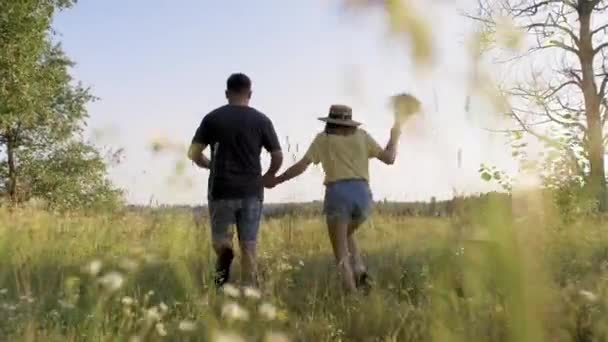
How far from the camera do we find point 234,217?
5.95m

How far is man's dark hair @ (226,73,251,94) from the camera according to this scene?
19.5 feet

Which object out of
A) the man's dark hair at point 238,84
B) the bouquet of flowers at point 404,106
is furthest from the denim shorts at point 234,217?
the bouquet of flowers at point 404,106

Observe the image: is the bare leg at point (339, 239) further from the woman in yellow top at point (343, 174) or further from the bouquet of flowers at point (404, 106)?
the bouquet of flowers at point (404, 106)

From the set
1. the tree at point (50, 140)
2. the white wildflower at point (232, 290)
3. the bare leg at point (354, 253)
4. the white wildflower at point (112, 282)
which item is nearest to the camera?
the white wildflower at point (112, 282)

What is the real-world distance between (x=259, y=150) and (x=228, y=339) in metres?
4.43

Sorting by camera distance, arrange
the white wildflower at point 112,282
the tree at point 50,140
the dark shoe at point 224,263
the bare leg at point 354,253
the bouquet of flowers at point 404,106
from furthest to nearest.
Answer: the tree at point 50,140 < the bare leg at point 354,253 < the dark shoe at point 224,263 < the white wildflower at point 112,282 < the bouquet of flowers at point 404,106

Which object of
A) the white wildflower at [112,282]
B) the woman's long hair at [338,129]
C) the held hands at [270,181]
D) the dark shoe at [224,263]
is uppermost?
the woman's long hair at [338,129]

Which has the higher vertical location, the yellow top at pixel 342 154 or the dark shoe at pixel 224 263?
the yellow top at pixel 342 154

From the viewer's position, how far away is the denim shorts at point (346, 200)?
5.94m

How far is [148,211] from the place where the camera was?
926 cm

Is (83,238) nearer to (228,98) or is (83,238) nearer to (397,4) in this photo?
(228,98)

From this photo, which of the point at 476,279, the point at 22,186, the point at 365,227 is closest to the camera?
the point at 476,279

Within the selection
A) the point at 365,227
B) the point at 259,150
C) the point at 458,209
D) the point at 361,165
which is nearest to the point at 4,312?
the point at 259,150

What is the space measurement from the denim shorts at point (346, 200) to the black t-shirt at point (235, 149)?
0.62 m
